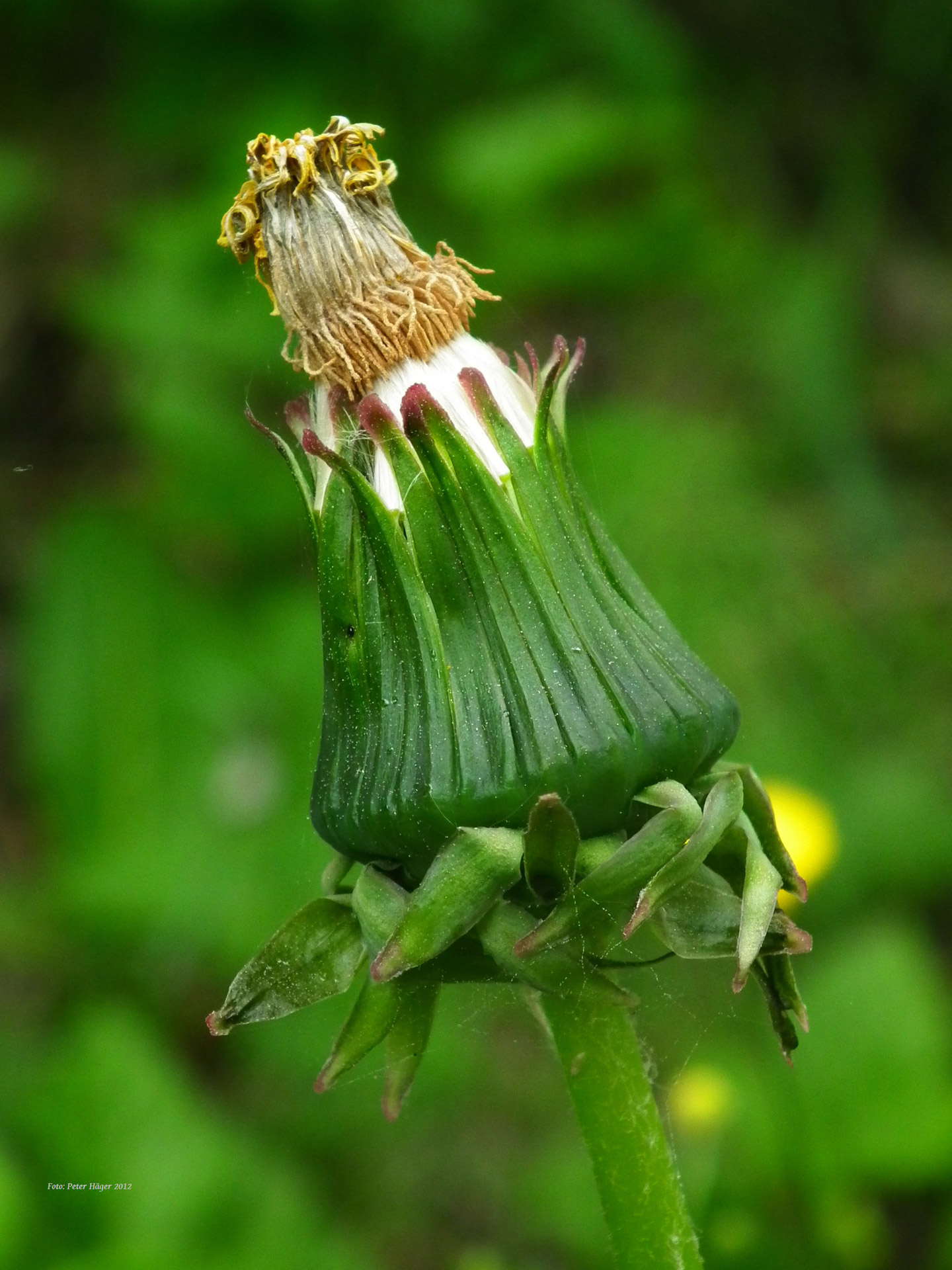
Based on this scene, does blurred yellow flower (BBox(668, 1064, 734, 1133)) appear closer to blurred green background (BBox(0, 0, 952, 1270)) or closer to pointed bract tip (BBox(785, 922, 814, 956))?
blurred green background (BBox(0, 0, 952, 1270))

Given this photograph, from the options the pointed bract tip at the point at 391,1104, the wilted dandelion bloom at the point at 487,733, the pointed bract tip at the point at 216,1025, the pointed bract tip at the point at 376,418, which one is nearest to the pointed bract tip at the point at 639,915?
the wilted dandelion bloom at the point at 487,733

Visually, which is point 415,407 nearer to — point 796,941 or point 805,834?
point 796,941

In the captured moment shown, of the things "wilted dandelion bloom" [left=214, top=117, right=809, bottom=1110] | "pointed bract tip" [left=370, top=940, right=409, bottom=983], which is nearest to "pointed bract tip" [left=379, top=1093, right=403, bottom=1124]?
"wilted dandelion bloom" [left=214, top=117, right=809, bottom=1110]

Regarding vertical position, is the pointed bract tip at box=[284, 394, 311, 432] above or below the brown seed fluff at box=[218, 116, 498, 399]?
below

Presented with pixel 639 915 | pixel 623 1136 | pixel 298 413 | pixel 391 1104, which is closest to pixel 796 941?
pixel 639 915

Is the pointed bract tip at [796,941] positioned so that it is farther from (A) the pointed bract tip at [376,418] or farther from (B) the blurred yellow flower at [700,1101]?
(B) the blurred yellow flower at [700,1101]

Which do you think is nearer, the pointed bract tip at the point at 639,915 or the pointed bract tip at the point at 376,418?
the pointed bract tip at the point at 639,915
